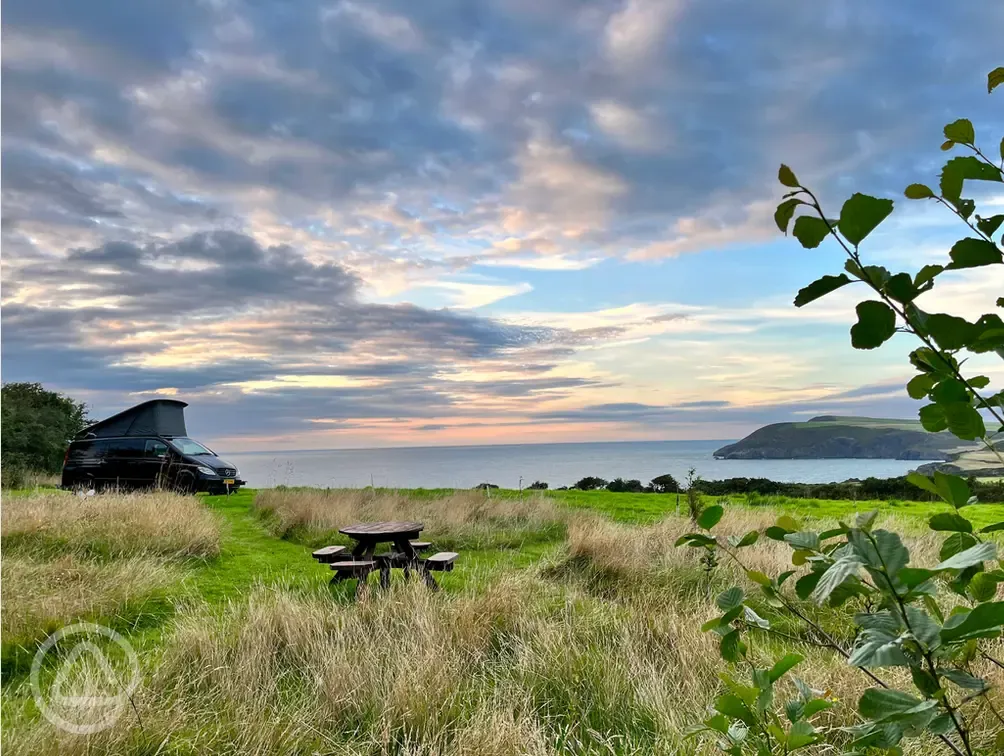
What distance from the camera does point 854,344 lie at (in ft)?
2.97

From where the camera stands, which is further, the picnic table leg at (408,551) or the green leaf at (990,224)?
the picnic table leg at (408,551)

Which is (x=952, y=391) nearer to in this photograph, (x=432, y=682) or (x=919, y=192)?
(x=919, y=192)

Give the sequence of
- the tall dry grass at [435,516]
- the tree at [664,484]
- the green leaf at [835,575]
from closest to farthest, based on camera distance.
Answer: the green leaf at [835,575] → the tall dry grass at [435,516] → the tree at [664,484]

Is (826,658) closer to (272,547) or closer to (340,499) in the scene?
(272,547)

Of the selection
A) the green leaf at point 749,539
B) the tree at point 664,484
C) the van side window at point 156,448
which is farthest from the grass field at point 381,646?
the tree at point 664,484

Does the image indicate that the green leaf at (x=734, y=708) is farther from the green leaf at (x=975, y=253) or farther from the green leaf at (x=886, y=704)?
the green leaf at (x=975, y=253)

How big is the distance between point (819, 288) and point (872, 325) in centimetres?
9

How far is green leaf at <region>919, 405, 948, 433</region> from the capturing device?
3.29 ft

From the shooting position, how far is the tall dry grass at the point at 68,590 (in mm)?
4996

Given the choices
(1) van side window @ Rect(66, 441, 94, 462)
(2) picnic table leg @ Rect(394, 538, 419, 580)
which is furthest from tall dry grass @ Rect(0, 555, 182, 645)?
(1) van side window @ Rect(66, 441, 94, 462)

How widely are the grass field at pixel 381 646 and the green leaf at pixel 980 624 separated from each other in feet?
8.40

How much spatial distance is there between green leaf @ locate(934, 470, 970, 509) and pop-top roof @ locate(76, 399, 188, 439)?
1854cm

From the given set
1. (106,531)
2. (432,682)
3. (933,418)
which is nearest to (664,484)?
(106,531)

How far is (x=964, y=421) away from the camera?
96 cm
